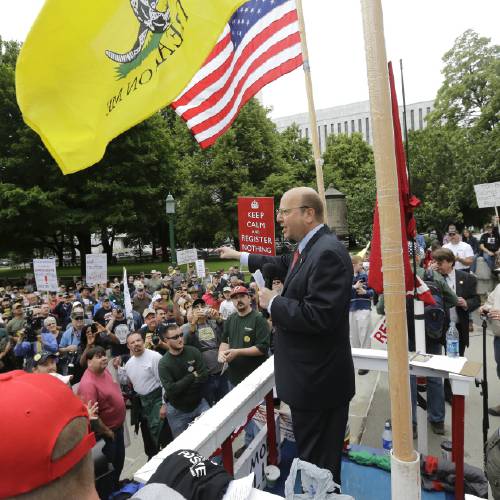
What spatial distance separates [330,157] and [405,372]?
48.6 meters

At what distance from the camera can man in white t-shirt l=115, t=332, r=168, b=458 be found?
511 centimetres

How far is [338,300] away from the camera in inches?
84.2

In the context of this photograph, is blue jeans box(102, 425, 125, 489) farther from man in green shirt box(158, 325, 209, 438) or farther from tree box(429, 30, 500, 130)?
tree box(429, 30, 500, 130)

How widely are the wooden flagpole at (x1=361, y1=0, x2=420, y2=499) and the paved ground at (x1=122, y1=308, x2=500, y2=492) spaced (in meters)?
3.36

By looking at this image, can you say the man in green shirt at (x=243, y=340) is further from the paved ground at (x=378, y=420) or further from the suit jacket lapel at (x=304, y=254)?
the suit jacket lapel at (x=304, y=254)

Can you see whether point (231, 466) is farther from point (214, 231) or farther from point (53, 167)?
point (214, 231)

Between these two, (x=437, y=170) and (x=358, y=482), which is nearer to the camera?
(x=358, y=482)

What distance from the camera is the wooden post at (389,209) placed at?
4.94 ft

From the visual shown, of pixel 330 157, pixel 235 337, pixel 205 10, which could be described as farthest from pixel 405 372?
pixel 330 157

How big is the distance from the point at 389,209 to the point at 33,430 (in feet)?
4.14

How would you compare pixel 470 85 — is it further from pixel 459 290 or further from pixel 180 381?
pixel 180 381

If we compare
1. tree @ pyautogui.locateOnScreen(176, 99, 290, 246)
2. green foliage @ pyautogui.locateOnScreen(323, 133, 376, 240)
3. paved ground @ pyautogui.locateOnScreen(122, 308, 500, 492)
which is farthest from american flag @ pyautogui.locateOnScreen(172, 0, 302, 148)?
tree @ pyautogui.locateOnScreen(176, 99, 290, 246)

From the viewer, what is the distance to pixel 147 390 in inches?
206

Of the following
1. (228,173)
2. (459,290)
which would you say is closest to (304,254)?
(459,290)
